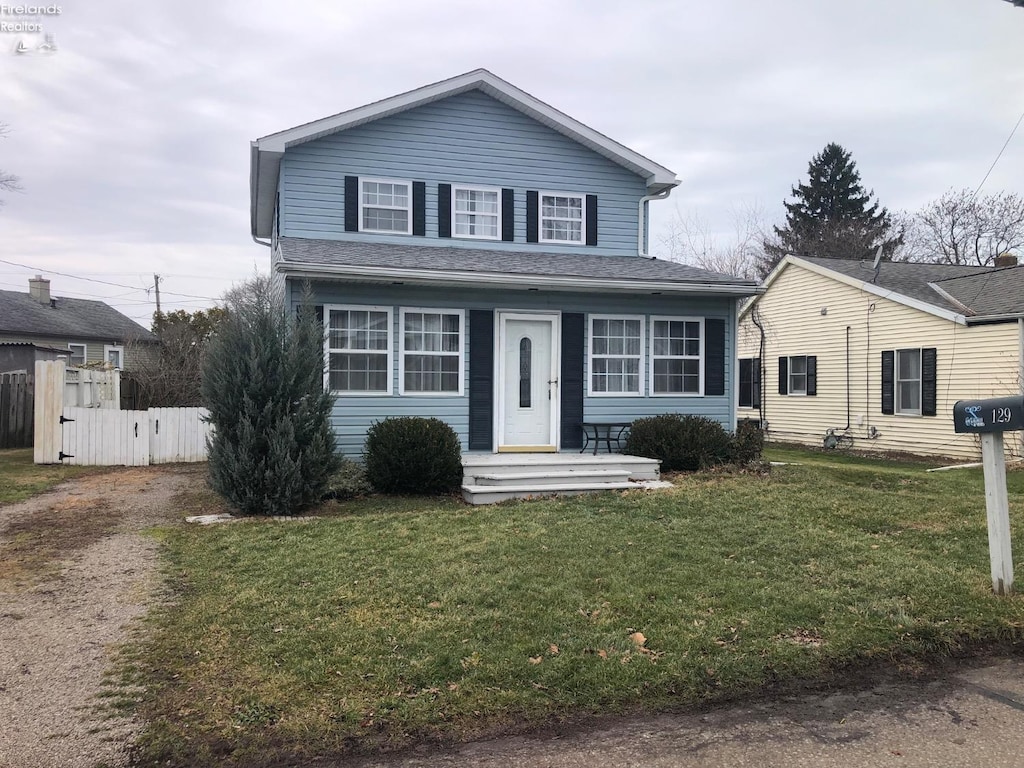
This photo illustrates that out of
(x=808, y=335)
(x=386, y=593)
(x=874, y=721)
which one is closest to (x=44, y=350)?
(x=386, y=593)

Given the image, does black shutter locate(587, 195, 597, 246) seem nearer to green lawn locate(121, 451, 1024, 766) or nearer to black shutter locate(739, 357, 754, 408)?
green lawn locate(121, 451, 1024, 766)

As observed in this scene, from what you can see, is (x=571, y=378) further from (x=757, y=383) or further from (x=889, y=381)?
(x=757, y=383)

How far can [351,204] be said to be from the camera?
12453 millimetres

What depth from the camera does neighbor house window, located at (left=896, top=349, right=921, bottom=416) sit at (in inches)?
656

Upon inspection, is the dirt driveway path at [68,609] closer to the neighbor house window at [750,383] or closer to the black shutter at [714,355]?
the black shutter at [714,355]

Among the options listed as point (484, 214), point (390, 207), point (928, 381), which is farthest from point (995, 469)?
point (928, 381)

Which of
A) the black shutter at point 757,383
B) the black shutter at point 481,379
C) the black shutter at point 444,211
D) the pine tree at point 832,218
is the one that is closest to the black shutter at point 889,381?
the black shutter at point 757,383

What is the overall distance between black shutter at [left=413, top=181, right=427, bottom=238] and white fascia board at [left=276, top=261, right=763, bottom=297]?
7.47 ft

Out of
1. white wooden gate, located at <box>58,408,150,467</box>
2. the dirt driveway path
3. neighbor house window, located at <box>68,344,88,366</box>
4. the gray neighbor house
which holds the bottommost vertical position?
the dirt driveway path

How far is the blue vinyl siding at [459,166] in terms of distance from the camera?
12.4m

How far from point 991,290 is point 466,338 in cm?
1209

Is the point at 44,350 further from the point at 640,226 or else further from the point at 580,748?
the point at 580,748

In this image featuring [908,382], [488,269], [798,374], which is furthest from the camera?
[798,374]

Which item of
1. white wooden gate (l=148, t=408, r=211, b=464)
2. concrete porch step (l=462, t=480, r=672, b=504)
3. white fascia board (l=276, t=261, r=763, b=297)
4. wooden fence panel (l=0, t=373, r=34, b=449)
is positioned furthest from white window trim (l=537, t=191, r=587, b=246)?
wooden fence panel (l=0, t=373, r=34, b=449)
